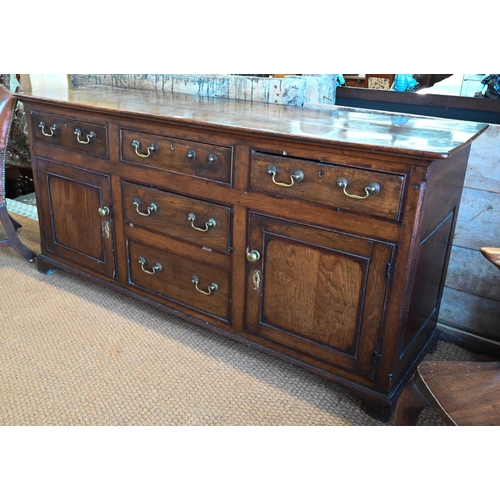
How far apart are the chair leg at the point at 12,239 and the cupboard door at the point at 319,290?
1294 millimetres

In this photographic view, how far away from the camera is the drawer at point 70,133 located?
1.84 metres

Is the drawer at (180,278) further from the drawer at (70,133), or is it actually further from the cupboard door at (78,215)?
the drawer at (70,133)

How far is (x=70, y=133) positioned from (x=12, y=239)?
74cm

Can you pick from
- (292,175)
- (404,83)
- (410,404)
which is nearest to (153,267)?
(292,175)

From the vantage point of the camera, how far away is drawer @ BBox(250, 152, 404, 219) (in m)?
1.28

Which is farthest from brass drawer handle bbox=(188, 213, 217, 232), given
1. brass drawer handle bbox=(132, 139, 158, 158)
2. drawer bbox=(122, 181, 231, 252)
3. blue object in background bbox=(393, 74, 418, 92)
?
blue object in background bbox=(393, 74, 418, 92)

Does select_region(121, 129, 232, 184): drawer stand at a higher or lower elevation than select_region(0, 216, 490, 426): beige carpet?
higher

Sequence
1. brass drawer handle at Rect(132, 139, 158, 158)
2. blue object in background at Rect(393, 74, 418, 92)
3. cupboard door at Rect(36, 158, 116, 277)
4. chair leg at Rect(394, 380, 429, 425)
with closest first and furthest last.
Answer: chair leg at Rect(394, 380, 429, 425) → brass drawer handle at Rect(132, 139, 158, 158) → cupboard door at Rect(36, 158, 116, 277) → blue object in background at Rect(393, 74, 418, 92)

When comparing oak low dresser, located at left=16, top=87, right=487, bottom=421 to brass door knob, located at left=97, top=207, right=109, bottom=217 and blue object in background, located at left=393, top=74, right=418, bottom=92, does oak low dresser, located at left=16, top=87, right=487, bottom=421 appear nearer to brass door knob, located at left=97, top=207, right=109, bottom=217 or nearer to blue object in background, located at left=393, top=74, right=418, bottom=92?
brass door knob, located at left=97, top=207, right=109, bottom=217

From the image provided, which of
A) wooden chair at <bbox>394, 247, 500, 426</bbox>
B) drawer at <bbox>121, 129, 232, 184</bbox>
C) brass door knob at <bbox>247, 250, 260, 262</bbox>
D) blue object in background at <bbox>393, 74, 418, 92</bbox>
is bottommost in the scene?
wooden chair at <bbox>394, 247, 500, 426</bbox>

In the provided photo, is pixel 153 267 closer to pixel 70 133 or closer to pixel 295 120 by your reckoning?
pixel 70 133

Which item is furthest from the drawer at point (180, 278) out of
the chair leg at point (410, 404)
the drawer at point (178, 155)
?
the chair leg at point (410, 404)

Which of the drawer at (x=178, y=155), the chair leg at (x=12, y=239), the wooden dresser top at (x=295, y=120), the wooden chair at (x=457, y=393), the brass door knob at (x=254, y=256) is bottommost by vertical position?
the chair leg at (x=12, y=239)

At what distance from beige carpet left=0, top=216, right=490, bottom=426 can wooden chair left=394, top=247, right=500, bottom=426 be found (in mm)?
370
